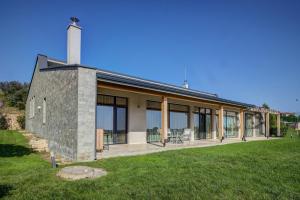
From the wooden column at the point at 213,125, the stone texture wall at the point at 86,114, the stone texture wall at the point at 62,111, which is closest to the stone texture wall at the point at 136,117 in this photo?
the stone texture wall at the point at 62,111

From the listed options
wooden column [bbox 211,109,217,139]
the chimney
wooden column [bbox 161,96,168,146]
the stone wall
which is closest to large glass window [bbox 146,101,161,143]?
wooden column [bbox 161,96,168,146]

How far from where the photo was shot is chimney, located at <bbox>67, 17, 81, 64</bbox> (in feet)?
33.2

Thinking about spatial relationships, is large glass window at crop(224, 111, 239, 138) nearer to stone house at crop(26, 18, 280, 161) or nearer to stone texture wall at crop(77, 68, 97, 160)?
stone house at crop(26, 18, 280, 161)

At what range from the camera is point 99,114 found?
36.5 feet

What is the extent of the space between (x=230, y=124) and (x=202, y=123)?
4.53 m

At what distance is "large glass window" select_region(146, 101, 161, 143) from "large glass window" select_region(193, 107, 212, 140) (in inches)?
148

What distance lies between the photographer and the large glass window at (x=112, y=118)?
36.8ft

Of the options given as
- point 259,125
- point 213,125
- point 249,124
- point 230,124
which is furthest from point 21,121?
point 259,125

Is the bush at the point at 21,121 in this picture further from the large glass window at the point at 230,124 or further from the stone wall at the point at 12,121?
the large glass window at the point at 230,124

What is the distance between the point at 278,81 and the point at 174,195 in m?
26.5

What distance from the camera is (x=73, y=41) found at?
1015cm

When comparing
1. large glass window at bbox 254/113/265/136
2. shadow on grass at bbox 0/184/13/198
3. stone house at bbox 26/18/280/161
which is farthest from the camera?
large glass window at bbox 254/113/265/136

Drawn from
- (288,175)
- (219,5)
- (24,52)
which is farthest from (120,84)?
(24,52)

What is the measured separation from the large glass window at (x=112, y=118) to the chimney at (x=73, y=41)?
A: 2218 millimetres
